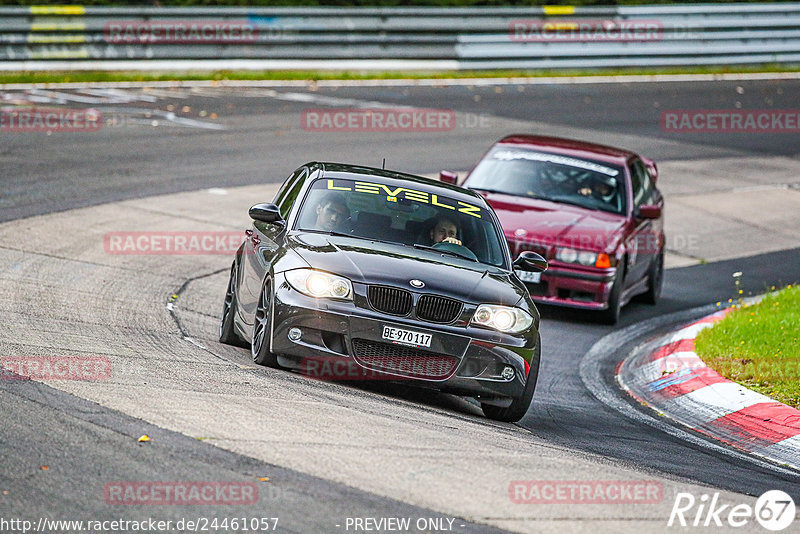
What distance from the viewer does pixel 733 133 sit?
27.2 metres

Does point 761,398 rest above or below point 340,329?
below

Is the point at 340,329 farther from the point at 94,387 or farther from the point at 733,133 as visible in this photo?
the point at 733,133

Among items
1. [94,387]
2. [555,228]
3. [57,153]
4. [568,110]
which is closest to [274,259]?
[94,387]

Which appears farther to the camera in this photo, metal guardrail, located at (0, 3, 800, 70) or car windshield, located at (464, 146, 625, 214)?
metal guardrail, located at (0, 3, 800, 70)

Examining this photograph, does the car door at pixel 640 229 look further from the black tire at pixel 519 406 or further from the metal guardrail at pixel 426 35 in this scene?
the metal guardrail at pixel 426 35

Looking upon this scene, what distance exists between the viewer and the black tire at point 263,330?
8.17 m

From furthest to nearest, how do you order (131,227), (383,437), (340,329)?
(131,227)
(340,329)
(383,437)

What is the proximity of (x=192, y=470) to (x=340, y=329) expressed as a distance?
2369mm

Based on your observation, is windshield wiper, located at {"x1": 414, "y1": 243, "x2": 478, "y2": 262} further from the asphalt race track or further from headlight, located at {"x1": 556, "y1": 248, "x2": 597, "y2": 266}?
headlight, located at {"x1": 556, "y1": 248, "x2": 597, "y2": 266}

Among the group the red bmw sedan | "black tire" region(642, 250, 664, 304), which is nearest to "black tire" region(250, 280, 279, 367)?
the red bmw sedan

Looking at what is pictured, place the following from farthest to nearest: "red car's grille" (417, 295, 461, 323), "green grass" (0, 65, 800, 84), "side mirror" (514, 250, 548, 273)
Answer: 1. "green grass" (0, 65, 800, 84)
2. "side mirror" (514, 250, 548, 273)
3. "red car's grille" (417, 295, 461, 323)

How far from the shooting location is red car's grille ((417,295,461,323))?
26.1ft

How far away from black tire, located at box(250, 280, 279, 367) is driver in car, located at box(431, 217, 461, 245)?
4.56 ft

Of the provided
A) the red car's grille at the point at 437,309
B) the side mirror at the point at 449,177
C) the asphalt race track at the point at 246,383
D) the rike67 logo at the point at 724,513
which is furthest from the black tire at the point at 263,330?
the side mirror at the point at 449,177
